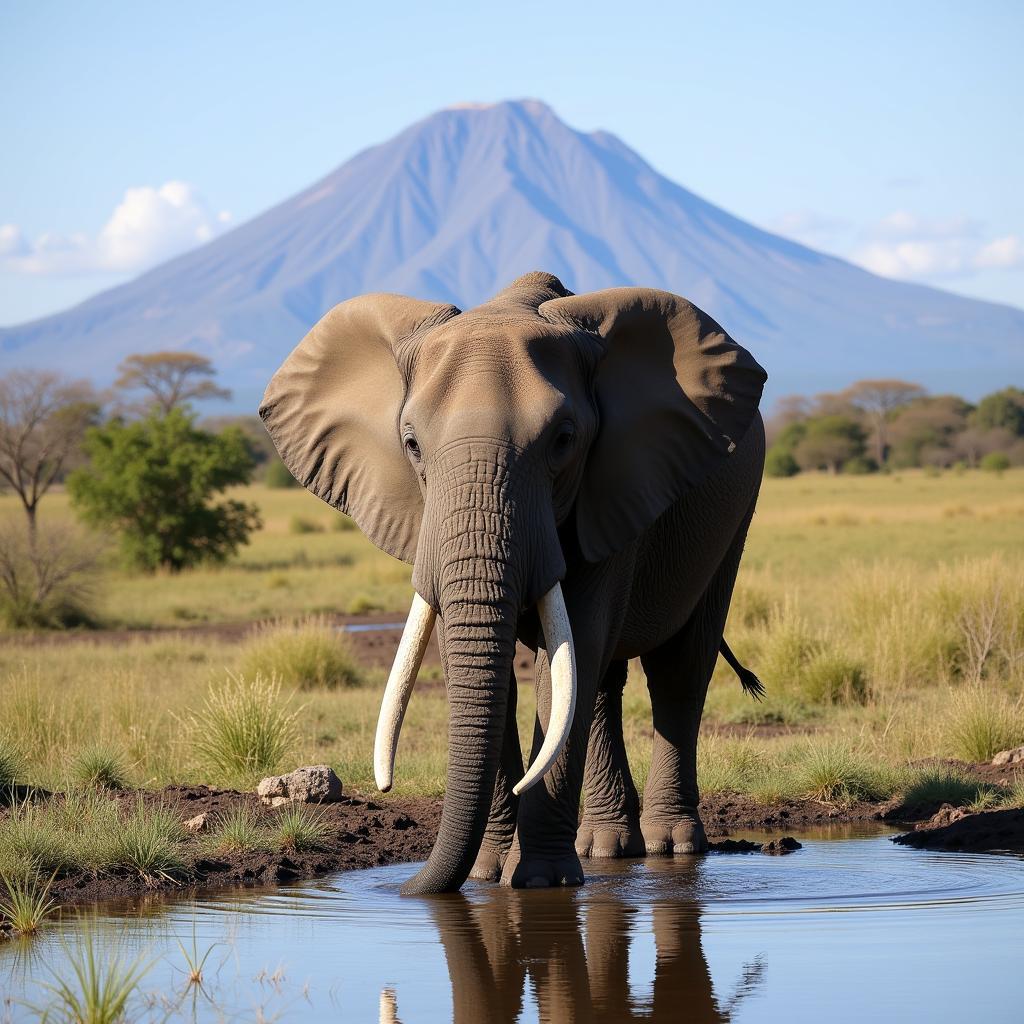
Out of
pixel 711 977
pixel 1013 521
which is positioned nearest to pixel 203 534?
pixel 1013 521

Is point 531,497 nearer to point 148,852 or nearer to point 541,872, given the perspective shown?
point 541,872

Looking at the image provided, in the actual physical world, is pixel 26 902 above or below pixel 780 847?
A: above

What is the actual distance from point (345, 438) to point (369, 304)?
0.63m

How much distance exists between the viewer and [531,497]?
7.02 metres

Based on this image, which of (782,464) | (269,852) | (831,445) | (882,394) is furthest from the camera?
(882,394)

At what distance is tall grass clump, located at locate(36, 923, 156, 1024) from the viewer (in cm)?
558

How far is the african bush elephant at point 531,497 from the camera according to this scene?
6988 millimetres

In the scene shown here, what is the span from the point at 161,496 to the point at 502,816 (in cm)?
2875

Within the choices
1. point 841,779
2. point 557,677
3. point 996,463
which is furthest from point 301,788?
point 996,463

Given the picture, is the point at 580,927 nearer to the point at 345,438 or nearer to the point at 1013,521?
the point at 345,438

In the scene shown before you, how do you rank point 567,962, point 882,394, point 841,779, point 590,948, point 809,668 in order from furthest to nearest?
point 882,394
point 809,668
point 841,779
point 590,948
point 567,962

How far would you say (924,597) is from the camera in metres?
18.1

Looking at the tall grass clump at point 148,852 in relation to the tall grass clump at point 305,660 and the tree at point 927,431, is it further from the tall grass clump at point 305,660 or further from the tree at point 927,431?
the tree at point 927,431

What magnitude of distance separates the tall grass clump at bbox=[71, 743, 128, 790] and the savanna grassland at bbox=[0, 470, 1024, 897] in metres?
0.01
